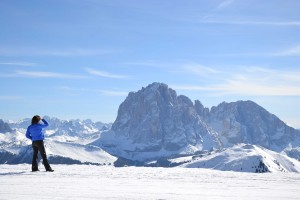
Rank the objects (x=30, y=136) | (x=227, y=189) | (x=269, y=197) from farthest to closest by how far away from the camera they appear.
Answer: (x=30, y=136)
(x=227, y=189)
(x=269, y=197)

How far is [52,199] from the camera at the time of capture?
10477mm

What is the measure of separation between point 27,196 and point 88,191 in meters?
2.06

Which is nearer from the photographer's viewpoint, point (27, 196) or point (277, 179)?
point (27, 196)

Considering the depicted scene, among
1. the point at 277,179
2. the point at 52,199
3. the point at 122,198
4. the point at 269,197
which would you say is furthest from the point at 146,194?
the point at 277,179

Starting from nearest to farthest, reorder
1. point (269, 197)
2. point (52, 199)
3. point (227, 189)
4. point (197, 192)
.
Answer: point (52, 199) → point (269, 197) → point (197, 192) → point (227, 189)

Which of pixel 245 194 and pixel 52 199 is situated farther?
pixel 245 194

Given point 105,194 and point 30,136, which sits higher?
point 30,136

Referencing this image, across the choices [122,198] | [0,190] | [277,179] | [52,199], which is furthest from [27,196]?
[277,179]

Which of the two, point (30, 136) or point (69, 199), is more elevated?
point (30, 136)

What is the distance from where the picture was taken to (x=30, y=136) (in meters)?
20.5

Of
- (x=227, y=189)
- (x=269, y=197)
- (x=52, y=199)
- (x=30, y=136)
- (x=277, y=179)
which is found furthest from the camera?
(x=30, y=136)

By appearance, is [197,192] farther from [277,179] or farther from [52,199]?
[277,179]

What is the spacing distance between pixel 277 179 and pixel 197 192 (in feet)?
21.6

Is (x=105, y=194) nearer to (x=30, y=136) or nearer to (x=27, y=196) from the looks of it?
(x=27, y=196)
